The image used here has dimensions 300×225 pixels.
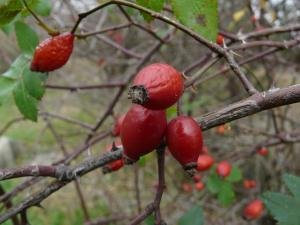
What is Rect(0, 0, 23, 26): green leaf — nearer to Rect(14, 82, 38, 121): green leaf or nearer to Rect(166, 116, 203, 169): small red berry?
Rect(14, 82, 38, 121): green leaf

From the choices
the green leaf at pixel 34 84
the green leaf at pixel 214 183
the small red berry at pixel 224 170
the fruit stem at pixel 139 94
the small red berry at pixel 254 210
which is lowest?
the small red berry at pixel 254 210

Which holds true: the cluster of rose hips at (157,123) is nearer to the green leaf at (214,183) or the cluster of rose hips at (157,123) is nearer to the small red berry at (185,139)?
the small red berry at (185,139)

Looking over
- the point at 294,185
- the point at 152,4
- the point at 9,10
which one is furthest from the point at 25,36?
the point at 294,185

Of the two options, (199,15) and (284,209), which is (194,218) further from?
(199,15)

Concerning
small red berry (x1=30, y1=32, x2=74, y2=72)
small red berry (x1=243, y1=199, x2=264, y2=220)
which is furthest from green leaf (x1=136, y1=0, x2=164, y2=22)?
small red berry (x1=243, y1=199, x2=264, y2=220)

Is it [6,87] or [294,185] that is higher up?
[6,87]

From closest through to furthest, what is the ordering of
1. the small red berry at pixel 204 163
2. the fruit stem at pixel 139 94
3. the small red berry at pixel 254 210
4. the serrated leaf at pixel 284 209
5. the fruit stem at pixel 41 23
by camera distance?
1. the fruit stem at pixel 139 94
2. the serrated leaf at pixel 284 209
3. the fruit stem at pixel 41 23
4. the small red berry at pixel 204 163
5. the small red berry at pixel 254 210

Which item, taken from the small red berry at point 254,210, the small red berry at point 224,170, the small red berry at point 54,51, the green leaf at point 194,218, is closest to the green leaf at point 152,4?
the small red berry at point 54,51
